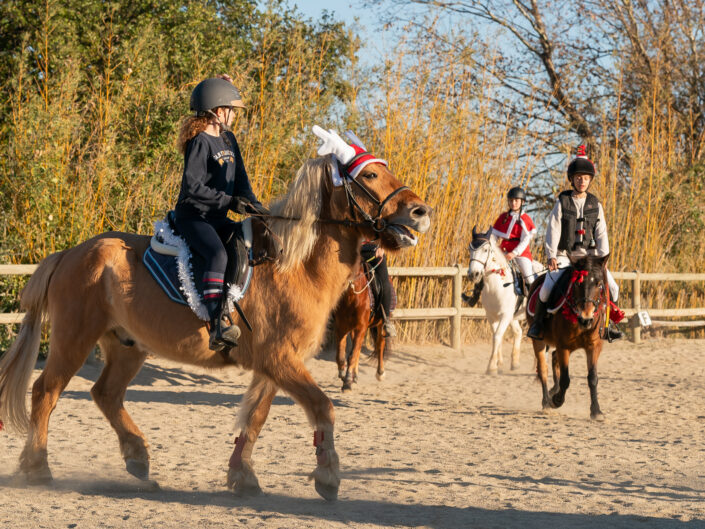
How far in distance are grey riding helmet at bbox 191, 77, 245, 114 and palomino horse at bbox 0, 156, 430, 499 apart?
0.64m

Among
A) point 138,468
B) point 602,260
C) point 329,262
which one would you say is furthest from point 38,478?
point 602,260

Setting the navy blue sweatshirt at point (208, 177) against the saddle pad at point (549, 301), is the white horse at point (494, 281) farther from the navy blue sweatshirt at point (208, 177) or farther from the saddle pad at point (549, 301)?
the navy blue sweatshirt at point (208, 177)

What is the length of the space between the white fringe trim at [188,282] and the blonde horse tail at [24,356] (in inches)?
37.9

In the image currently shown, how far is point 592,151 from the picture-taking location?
19703 mm

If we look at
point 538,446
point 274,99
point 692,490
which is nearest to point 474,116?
point 274,99

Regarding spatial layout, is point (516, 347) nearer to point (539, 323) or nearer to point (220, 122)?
point (539, 323)

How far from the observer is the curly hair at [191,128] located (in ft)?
15.5

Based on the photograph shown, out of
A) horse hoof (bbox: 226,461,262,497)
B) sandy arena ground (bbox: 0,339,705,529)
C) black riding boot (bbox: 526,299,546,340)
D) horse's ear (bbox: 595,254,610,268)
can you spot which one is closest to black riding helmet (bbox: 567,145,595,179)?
horse's ear (bbox: 595,254,610,268)

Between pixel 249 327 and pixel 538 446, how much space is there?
2890mm

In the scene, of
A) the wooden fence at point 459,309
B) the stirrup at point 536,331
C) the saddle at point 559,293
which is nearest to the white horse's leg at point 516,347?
the wooden fence at point 459,309

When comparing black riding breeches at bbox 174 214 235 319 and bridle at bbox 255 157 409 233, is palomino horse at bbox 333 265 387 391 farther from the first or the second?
bridle at bbox 255 157 409 233

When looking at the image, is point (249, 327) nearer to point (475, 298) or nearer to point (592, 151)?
point (475, 298)

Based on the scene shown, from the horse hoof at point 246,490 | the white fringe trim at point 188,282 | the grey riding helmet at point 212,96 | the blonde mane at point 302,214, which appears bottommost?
the horse hoof at point 246,490

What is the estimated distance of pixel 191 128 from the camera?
4742mm
